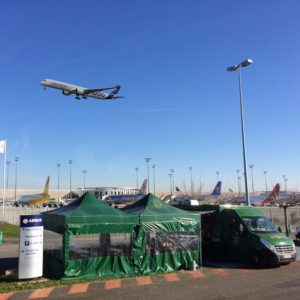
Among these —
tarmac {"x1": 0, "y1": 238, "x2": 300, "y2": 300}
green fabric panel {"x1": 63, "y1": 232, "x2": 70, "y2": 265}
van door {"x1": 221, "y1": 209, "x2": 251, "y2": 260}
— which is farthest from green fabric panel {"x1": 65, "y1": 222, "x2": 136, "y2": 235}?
van door {"x1": 221, "y1": 209, "x2": 251, "y2": 260}

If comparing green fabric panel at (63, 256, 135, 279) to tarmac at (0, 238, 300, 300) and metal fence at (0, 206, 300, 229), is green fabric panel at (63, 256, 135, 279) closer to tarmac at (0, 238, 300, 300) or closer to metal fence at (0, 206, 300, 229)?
tarmac at (0, 238, 300, 300)

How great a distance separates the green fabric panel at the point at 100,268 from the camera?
1388 cm

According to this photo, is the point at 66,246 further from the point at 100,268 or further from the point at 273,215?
the point at 273,215

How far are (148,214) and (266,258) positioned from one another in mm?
4757

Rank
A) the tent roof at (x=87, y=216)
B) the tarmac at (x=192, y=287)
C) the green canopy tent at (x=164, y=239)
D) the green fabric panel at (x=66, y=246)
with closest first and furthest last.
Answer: the tarmac at (x=192, y=287) → the green fabric panel at (x=66, y=246) → the tent roof at (x=87, y=216) → the green canopy tent at (x=164, y=239)

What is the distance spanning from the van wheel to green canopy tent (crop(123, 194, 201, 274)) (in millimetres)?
2112

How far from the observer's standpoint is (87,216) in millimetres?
14344

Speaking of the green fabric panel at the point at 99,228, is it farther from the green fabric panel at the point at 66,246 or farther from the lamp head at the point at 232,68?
the lamp head at the point at 232,68

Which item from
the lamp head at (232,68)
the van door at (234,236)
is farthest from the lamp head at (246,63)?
the van door at (234,236)

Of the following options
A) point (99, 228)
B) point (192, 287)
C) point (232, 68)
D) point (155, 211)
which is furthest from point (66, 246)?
point (232, 68)

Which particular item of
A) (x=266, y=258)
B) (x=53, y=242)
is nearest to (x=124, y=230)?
(x=53, y=242)

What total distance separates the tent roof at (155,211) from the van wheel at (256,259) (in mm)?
2593

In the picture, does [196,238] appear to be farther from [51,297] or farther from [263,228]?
[51,297]

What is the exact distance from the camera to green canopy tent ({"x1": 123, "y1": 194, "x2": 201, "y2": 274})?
15289 mm
